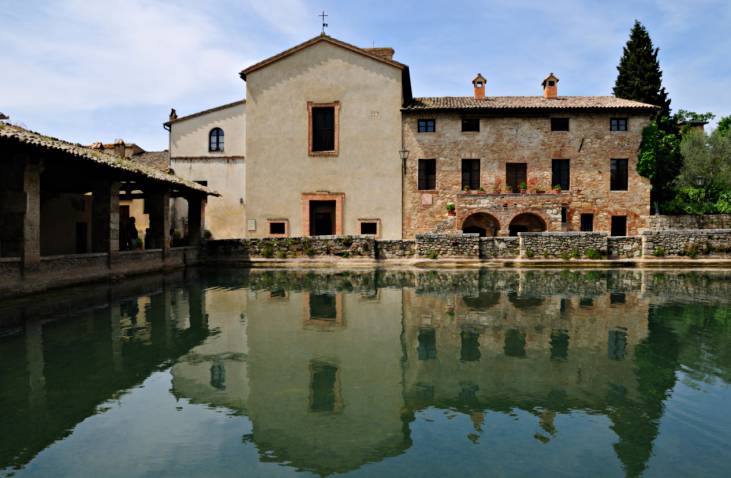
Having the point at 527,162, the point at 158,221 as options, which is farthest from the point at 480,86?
the point at 158,221

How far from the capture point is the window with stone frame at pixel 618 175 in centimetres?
2506

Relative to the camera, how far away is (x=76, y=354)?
611cm

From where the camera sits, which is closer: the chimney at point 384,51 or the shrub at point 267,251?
the shrub at point 267,251

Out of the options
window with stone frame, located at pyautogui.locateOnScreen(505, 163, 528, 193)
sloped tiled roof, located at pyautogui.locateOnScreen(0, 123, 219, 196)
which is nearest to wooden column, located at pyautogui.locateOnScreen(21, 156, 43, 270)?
sloped tiled roof, located at pyautogui.locateOnScreen(0, 123, 219, 196)

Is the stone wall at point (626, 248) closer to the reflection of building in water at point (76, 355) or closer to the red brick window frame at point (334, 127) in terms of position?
the red brick window frame at point (334, 127)

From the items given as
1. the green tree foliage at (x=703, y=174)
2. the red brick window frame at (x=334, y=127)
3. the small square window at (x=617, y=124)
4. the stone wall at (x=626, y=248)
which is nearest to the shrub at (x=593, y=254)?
the stone wall at (x=626, y=248)

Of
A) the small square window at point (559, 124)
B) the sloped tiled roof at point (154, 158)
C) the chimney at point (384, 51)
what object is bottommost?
the sloped tiled roof at point (154, 158)

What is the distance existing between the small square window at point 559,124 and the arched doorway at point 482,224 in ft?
20.1

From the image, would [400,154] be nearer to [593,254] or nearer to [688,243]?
[593,254]

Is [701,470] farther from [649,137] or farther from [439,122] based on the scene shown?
[649,137]

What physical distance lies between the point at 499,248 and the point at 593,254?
13.0 ft

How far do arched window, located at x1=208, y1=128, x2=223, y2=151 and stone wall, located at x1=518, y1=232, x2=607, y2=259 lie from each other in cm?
1912

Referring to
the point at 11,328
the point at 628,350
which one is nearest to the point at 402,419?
the point at 628,350

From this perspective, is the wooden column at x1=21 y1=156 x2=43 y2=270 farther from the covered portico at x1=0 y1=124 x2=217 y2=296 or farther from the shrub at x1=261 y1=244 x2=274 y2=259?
the shrub at x1=261 y1=244 x2=274 y2=259
